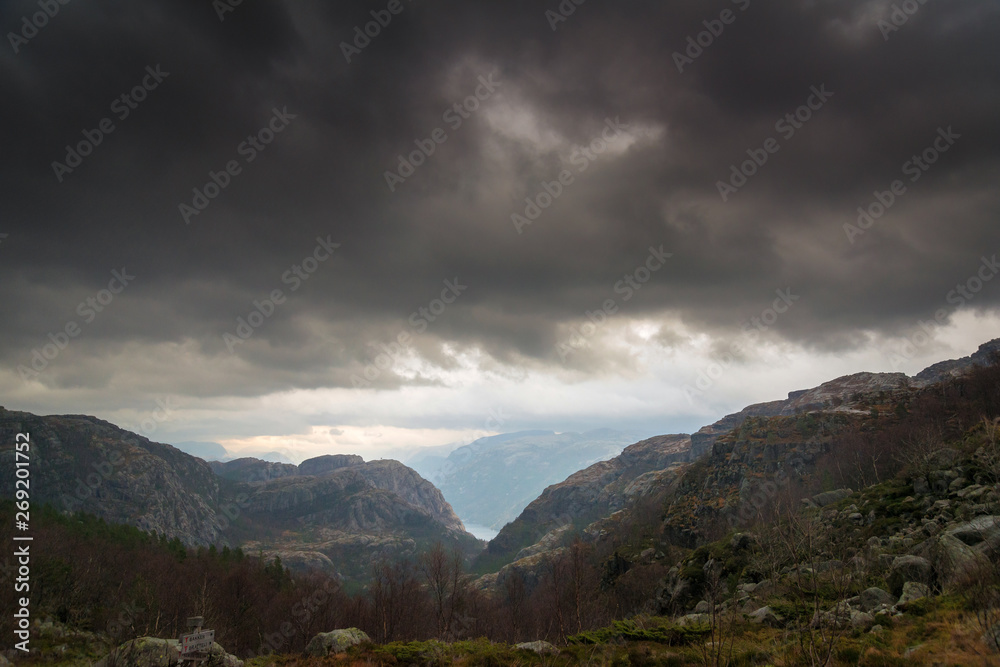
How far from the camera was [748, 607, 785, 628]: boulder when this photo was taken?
28156 millimetres

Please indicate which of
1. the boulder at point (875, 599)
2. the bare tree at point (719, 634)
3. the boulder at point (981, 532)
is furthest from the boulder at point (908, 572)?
the bare tree at point (719, 634)

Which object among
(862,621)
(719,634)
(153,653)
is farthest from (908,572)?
(153,653)

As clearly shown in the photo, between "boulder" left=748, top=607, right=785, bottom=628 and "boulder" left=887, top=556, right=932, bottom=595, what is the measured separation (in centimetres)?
792

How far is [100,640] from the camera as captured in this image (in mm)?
59250

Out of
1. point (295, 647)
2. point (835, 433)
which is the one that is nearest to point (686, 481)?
point (835, 433)

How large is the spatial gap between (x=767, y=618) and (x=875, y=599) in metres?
6.46

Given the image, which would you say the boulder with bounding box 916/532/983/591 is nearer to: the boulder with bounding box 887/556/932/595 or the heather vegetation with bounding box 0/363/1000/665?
the heather vegetation with bounding box 0/363/1000/665

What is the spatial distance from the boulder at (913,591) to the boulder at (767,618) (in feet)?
21.9

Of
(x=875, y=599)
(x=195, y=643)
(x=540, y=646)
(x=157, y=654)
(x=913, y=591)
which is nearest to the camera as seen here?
(x=195, y=643)

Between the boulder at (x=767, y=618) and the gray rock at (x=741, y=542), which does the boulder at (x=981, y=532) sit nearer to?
the boulder at (x=767, y=618)

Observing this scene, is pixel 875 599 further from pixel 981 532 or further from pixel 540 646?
pixel 540 646

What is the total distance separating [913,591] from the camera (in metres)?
26.6

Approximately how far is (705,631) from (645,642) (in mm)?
3190

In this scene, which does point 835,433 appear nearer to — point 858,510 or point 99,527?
point 858,510
